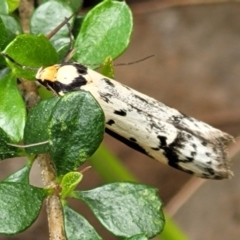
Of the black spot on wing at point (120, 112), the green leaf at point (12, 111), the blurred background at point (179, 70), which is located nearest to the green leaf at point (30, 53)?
the green leaf at point (12, 111)

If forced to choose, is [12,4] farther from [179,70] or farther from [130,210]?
[179,70]

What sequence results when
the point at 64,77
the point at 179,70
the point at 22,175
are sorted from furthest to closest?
the point at 179,70 → the point at 64,77 → the point at 22,175

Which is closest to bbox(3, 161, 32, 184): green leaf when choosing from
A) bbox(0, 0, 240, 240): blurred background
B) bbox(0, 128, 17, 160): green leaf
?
bbox(0, 128, 17, 160): green leaf

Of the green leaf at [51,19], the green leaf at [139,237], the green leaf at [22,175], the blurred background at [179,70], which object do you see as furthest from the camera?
the blurred background at [179,70]

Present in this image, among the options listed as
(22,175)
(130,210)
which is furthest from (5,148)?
(130,210)

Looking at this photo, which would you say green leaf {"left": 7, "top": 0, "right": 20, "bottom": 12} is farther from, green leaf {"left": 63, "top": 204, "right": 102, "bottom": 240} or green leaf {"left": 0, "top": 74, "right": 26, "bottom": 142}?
green leaf {"left": 63, "top": 204, "right": 102, "bottom": 240}

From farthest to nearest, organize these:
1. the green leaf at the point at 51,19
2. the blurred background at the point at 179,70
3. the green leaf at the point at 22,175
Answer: the blurred background at the point at 179,70 < the green leaf at the point at 51,19 < the green leaf at the point at 22,175

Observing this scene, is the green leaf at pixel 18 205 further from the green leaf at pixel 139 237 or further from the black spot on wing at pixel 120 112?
the black spot on wing at pixel 120 112
